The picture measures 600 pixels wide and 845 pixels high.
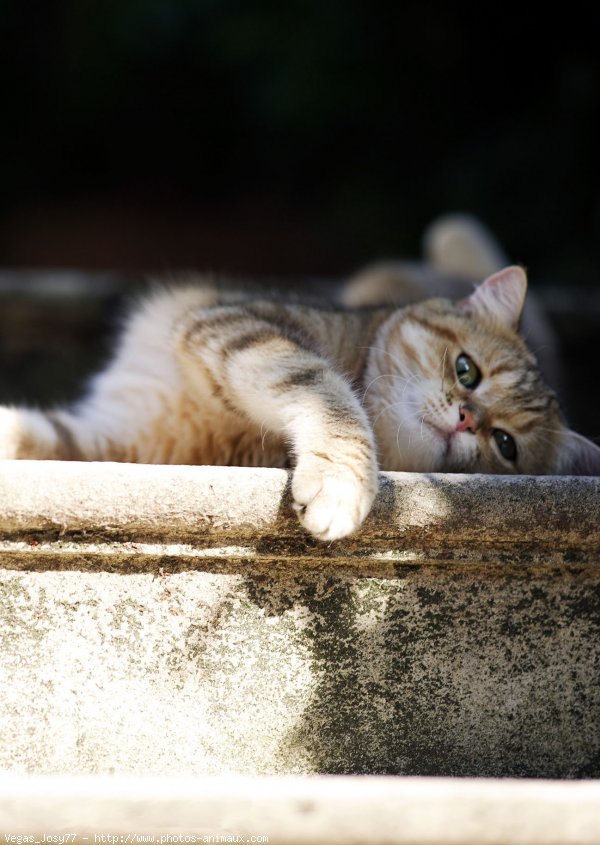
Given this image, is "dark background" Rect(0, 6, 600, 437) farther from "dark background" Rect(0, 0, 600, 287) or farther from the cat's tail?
the cat's tail

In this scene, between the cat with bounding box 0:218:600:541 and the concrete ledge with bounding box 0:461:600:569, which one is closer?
the concrete ledge with bounding box 0:461:600:569

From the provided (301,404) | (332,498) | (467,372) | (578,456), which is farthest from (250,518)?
(578,456)

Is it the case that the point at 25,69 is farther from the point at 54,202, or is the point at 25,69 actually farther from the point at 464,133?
the point at 464,133

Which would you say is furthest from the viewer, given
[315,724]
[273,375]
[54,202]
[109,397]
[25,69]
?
[54,202]

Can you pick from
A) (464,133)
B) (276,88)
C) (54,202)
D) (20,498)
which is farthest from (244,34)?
(20,498)

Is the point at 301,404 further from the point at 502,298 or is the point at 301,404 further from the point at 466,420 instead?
the point at 502,298

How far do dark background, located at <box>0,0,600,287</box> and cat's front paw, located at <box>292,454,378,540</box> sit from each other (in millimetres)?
2841

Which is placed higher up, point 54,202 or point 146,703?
point 146,703

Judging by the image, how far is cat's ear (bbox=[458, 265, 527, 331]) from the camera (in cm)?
177

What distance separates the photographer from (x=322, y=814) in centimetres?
80

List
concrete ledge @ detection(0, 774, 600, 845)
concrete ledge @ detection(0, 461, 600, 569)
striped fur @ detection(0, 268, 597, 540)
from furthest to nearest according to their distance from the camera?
1. striped fur @ detection(0, 268, 597, 540)
2. concrete ledge @ detection(0, 461, 600, 569)
3. concrete ledge @ detection(0, 774, 600, 845)

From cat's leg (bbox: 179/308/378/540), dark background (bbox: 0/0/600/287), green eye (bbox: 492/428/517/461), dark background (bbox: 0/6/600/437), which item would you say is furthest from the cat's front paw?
dark background (bbox: 0/0/600/287)

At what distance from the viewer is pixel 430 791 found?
2.66ft

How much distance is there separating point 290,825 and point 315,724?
42cm
